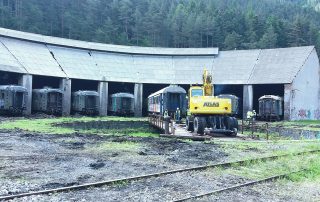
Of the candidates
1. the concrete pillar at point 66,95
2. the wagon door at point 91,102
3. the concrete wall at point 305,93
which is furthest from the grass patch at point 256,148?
the concrete pillar at point 66,95

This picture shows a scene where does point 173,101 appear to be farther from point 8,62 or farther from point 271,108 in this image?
point 8,62

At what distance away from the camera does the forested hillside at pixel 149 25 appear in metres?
83.4

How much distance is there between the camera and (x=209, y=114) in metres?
21.8

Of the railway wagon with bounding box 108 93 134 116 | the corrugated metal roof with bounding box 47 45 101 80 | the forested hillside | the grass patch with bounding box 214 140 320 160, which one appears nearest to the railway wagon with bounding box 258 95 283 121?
the railway wagon with bounding box 108 93 134 116

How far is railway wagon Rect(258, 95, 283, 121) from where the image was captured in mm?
44000

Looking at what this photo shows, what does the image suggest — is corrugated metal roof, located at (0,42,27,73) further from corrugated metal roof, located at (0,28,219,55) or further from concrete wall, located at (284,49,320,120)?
concrete wall, located at (284,49,320,120)

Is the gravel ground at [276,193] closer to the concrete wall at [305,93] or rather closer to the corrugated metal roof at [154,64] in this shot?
the concrete wall at [305,93]

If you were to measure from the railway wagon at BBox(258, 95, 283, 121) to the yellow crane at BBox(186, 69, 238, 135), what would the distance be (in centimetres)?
2327

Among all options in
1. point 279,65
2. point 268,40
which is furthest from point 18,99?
point 268,40

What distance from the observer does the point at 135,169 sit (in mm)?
10961

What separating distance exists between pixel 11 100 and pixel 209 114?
24.1 meters

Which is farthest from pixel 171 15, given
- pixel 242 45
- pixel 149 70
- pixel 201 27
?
pixel 149 70

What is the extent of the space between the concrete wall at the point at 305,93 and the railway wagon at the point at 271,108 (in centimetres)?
105

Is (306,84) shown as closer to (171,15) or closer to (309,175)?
(309,175)
